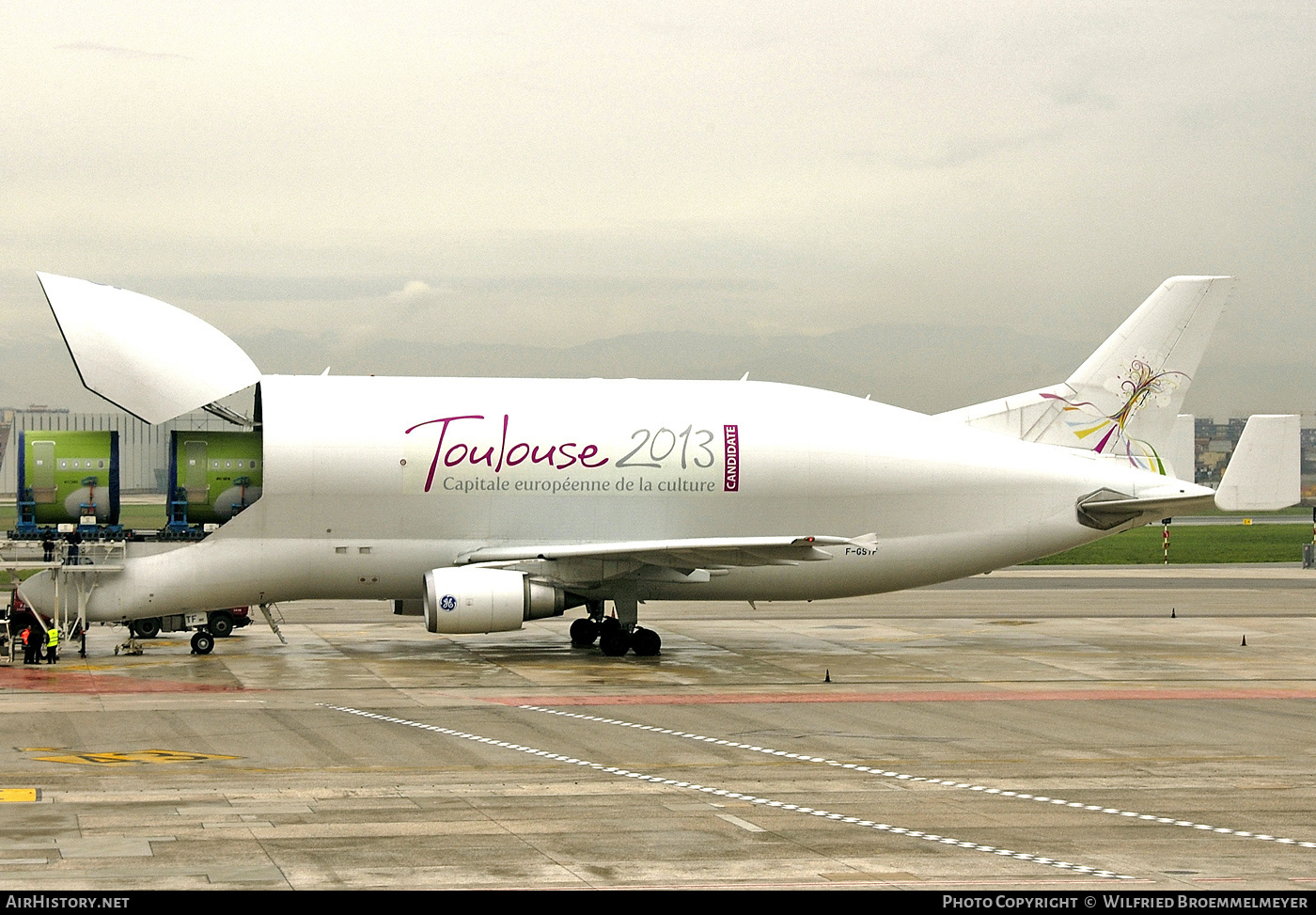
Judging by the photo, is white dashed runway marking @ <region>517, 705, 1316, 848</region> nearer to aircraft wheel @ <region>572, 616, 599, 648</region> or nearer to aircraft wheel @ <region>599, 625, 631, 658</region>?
aircraft wheel @ <region>599, 625, 631, 658</region>

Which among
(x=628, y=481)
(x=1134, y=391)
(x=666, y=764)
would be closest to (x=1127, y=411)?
(x=1134, y=391)

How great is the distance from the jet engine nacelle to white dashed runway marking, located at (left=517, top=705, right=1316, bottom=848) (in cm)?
635

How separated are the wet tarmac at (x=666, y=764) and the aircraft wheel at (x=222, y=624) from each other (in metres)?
0.57

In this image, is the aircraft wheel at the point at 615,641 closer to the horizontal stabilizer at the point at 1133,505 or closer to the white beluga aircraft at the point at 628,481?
the white beluga aircraft at the point at 628,481

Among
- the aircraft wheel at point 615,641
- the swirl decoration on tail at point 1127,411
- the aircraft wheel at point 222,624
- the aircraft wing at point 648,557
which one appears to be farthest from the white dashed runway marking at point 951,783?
the swirl decoration on tail at point 1127,411

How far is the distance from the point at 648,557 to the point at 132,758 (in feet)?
49.2

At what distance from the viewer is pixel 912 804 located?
1838cm

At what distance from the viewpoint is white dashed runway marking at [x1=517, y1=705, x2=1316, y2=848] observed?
662 inches

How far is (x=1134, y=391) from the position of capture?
128ft

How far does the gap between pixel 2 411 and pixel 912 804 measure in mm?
25699

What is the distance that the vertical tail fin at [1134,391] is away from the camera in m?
38.8

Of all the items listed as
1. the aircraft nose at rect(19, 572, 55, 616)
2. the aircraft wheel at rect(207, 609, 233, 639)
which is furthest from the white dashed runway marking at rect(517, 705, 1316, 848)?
the aircraft wheel at rect(207, 609, 233, 639)

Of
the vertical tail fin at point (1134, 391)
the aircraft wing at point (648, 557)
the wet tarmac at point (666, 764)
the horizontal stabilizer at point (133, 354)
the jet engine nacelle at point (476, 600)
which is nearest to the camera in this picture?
the wet tarmac at point (666, 764)

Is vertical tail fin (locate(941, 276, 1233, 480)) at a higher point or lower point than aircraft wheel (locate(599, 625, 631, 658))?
higher
